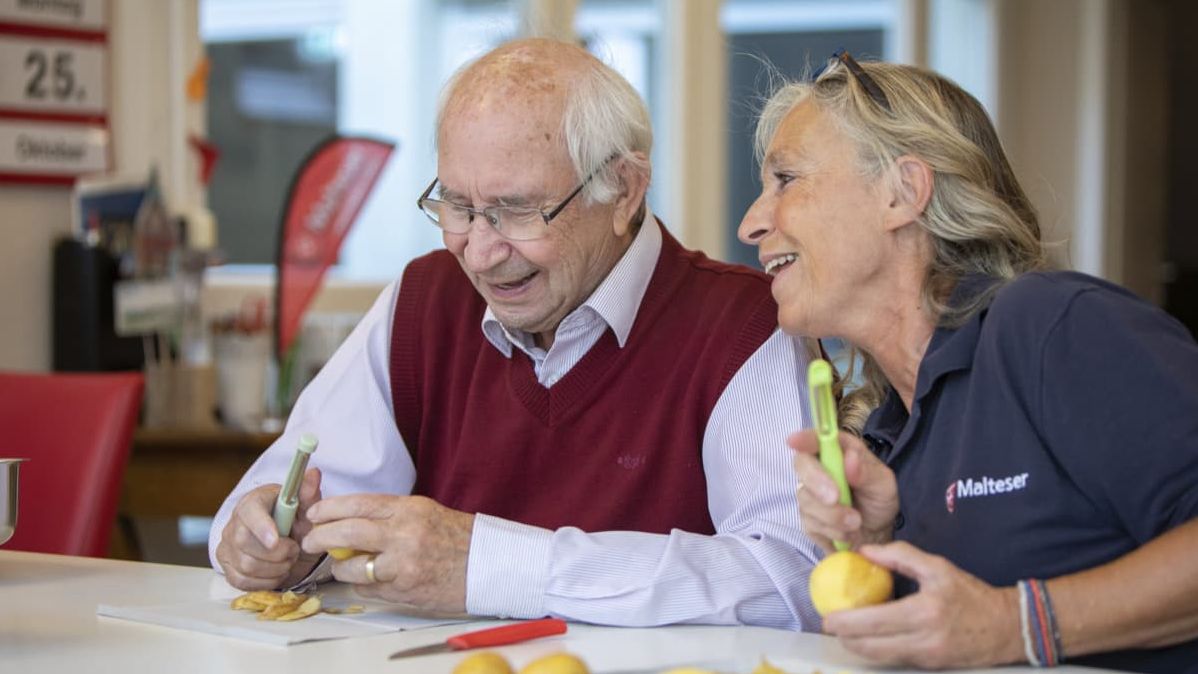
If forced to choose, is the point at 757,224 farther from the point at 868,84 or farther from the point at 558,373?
the point at 558,373

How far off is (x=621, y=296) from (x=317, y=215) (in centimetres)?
172

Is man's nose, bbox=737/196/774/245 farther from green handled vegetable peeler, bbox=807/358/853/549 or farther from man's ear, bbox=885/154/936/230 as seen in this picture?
green handled vegetable peeler, bbox=807/358/853/549

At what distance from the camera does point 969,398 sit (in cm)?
157

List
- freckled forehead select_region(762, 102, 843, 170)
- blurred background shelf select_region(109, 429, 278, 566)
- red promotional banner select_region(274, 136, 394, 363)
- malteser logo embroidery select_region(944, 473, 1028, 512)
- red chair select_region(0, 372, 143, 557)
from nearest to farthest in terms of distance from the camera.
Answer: malteser logo embroidery select_region(944, 473, 1028, 512) < freckled forehead select_region(762, 102, 843, 170) < red chair select_region(0, 372, 143, 557) < blurred background shelf select_region(109, 429, 278, 566) < red promotional banner select_region(274, 136, 394, 363)

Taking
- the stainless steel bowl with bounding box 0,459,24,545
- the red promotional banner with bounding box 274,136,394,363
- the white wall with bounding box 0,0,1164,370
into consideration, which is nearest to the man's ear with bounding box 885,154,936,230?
the stainless steel bowl with bounding box 0,459,24,545

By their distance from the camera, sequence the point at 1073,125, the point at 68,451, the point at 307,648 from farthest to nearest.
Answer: the point at 1073,125 → the point at 68,451 → the point at 307,648

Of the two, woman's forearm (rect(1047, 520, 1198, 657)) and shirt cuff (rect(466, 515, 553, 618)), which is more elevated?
woman's forearm (rect(1047, 520, 1198, 657))

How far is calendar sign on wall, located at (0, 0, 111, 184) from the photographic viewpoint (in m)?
3.18

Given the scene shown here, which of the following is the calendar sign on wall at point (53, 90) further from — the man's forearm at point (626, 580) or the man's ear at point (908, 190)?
the man's ear at point (908, 190)

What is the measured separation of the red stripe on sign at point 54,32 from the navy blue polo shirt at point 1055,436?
2303 mm

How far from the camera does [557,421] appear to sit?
A: 6.33ft

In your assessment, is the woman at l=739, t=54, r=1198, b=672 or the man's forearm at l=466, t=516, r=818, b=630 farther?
the man's forearm at l=466, t=516, r=818, b=630

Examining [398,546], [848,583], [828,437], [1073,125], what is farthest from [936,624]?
[1073,125]

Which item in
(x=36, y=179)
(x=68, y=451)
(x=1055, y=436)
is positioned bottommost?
(x=68, y=451)
